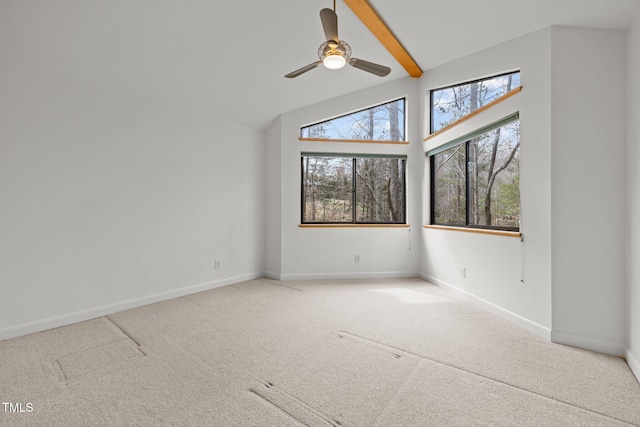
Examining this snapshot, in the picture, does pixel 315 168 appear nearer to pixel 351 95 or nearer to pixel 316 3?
→ pixel 351 95

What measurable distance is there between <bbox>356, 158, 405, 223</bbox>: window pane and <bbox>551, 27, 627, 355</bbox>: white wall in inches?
95.7

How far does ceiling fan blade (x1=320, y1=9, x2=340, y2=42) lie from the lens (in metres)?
2.14

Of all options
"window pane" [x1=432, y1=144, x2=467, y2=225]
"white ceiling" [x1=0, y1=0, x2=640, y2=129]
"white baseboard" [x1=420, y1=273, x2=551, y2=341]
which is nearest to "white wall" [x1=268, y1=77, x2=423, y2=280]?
"window pane" [x1=432, y1=144, x2=467, y2=225]

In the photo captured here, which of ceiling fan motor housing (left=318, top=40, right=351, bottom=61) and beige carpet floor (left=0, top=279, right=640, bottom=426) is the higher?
ceiling fan motor housing (left=318, top=40, right=351, bottom=61)

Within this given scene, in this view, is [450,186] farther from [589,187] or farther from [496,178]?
[589,187]

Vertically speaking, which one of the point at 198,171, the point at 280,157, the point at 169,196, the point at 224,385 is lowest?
the point at 224,385

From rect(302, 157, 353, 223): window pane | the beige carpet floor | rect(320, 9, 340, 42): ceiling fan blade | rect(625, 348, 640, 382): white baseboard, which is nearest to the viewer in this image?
the beige carpet floor

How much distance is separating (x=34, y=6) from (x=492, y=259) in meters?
4.22

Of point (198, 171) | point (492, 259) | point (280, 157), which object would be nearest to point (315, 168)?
point (280, 157)

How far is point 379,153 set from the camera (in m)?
4.68

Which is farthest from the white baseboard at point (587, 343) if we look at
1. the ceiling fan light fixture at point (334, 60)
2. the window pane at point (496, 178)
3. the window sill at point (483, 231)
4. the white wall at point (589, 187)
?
the ceiling fan light fixture at point (334, 60)

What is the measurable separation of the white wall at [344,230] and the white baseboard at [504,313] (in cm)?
81

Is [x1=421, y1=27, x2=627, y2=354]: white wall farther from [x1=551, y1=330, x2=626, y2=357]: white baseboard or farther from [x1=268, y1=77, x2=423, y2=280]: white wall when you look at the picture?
[x1=268, y1=77, x2=423, y2=280]: white wall

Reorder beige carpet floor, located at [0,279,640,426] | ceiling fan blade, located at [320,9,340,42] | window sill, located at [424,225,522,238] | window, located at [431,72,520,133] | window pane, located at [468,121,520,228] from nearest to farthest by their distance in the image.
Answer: beige carpet floor, located at [0,279,640,426] → ceiling fan blade, located at [320,9,340,42] → window sill, located at [424,225,522,238] → window pane, located at [468,121,520,228] → window, located at [431,72,520,133]
